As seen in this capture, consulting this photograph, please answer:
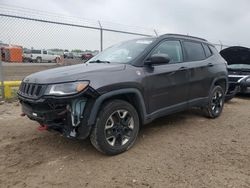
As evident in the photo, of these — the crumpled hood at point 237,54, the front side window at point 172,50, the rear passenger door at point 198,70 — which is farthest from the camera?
the crumpled hood at point 237,54

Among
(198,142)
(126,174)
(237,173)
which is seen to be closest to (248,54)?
(198,142)

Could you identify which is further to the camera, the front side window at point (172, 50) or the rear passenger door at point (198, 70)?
the rear passenger door at point (198, 70)

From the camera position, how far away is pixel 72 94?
3.55 meters

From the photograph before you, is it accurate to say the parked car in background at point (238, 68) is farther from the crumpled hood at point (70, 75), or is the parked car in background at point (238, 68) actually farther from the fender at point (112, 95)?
the crumpled hood at point (70, 75)

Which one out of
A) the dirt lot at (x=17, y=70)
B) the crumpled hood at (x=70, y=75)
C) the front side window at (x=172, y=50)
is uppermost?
the front side window at (x=172, y=50)

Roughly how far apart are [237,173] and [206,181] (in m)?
0.50

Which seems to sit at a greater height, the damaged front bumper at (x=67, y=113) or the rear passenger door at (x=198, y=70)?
the rear passenger door at (x=198, y=70)

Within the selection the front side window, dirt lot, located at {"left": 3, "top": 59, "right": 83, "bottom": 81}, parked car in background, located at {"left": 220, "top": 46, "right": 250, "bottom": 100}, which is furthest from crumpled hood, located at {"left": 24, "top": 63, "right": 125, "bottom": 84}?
dirt lot, located at {"left": 3, "top": 59, "right": 83, "bottom": 81}

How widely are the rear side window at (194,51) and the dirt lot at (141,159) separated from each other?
136 centimetres

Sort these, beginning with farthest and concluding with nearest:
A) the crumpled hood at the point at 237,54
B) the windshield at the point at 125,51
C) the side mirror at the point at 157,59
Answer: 1. the crumpled hood at the point at 237,54
2. the windshield at the point at 125,51
3. the side mirror at the point at 157,59

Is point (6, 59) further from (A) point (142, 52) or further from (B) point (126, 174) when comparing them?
(B) point (126, 174)

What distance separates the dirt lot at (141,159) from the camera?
3.32 meters

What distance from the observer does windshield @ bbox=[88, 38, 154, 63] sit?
4602 mm

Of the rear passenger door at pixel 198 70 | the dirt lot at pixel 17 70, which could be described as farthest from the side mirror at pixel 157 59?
the dirt lot at pixel 17 70
